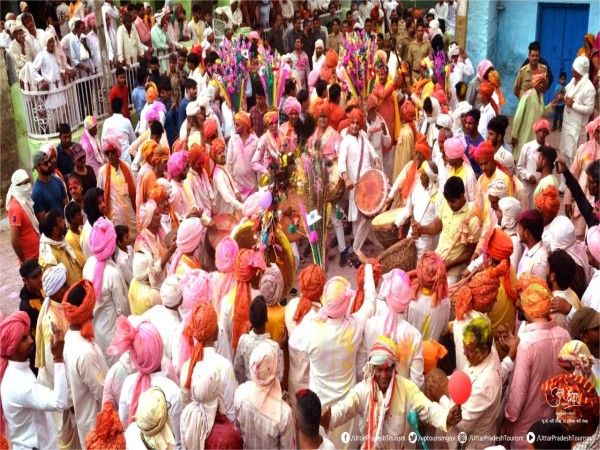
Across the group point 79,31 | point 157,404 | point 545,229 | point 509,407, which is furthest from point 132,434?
point 79,31

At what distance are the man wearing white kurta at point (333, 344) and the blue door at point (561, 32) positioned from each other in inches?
402

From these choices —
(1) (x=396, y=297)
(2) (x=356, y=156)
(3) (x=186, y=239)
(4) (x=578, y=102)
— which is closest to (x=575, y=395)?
(1) (x=396, y=297)

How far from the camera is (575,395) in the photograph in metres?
3.81

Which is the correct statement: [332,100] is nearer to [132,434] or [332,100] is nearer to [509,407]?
[509,407]

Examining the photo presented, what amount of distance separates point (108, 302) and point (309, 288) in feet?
5.61

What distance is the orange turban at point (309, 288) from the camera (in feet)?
16.6

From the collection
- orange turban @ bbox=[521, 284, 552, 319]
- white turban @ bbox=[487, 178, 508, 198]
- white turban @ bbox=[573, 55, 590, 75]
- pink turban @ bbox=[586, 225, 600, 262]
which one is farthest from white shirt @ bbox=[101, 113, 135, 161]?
orange turban @ bbox=[521, 284, 552, 319]

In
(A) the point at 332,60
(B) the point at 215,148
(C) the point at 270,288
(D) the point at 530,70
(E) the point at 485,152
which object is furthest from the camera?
(A) the point at 332,60

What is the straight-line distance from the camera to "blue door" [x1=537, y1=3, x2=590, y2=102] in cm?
1333

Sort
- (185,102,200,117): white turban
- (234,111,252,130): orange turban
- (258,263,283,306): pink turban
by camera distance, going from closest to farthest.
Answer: (258,263,283,306): pink turban, (234,111,252,130): orange turban, (185,102,200,117): white turban

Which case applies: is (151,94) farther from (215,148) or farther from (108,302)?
(108,302)

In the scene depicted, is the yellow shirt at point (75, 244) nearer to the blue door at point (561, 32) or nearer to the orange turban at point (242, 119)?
the orange turban at point (242, 119)

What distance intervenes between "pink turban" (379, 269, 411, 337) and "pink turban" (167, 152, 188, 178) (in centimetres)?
305

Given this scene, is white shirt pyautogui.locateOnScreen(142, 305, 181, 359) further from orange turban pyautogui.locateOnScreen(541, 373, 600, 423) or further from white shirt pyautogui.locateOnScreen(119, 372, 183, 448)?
orange turban pyautogui.locateOnScreen(541, 373, 600, 423)
